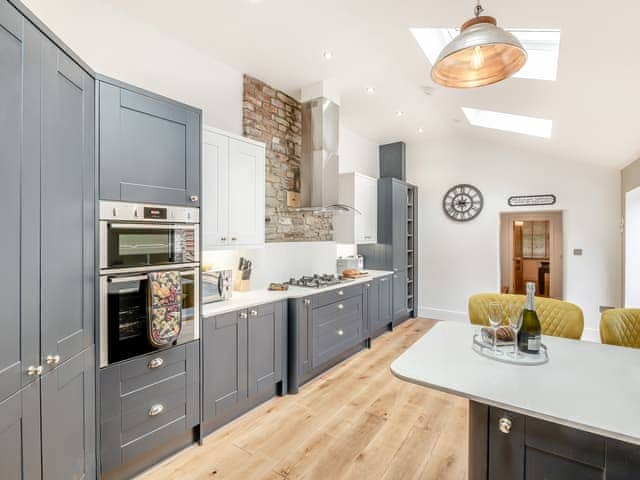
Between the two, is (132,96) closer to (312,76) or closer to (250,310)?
(250,310)

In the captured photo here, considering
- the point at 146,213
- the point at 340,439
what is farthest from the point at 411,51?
the point at 340,439

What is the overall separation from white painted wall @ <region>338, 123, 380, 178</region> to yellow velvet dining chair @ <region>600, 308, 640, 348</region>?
3.53m

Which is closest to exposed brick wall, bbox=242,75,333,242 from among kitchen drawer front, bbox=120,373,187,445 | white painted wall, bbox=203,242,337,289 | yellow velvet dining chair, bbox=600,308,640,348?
white painted wall, bbox=203,242,337,289

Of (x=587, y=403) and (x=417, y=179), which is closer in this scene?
(x=587, y=403)

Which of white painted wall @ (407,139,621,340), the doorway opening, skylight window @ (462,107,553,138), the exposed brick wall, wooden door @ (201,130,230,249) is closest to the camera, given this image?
wooden door @ (201,130,230,249)

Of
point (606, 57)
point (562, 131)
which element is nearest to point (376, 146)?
point (562, 131)

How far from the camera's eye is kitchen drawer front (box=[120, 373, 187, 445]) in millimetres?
1866

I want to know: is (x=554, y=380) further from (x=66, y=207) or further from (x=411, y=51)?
(x=411, y=51)

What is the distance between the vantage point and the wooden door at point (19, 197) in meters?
1.10

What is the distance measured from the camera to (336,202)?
3.87 m

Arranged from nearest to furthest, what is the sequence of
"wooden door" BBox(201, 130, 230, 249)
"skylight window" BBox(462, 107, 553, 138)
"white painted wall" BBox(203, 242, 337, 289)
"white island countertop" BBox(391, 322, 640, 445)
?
"white island countertop" BBox(391, 322, 640, 445) → "wooden door" BBox(201, 130, 230, 249) → "white painted wall" BBox(203, 242, 337, 289) → "skylight window" BBox(462, 107, 553, 138)

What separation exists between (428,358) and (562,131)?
11.3 ft

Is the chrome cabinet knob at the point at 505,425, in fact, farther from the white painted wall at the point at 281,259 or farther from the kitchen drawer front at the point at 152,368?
the white painted wall at the point at 281,259

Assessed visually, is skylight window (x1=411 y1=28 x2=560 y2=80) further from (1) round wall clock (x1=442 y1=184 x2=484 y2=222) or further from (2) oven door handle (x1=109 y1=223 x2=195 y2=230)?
(1) round wall clock (x1=442 y1=184 x2=484 y2=222)
